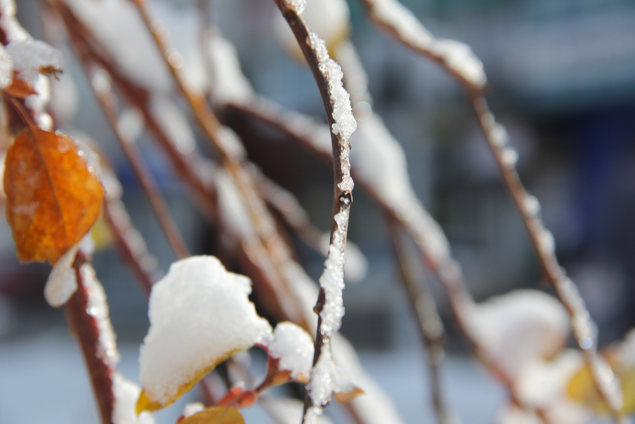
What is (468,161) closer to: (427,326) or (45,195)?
(427,326)

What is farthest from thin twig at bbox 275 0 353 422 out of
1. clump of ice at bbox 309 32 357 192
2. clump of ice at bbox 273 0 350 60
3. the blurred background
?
the blurred background

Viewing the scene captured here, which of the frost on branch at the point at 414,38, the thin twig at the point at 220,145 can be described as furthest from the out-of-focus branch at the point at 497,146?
the thin twig at the point at 220,145

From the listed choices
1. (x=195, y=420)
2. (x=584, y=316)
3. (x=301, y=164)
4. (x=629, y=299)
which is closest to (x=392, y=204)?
(x=584, y=316)

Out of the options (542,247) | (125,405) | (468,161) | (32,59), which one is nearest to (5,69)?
(32,59)

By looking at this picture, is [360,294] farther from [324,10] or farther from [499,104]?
[324,10]

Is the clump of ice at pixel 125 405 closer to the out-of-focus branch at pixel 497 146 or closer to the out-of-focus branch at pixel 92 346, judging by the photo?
the out-of-focus branch at pixel 92 346
